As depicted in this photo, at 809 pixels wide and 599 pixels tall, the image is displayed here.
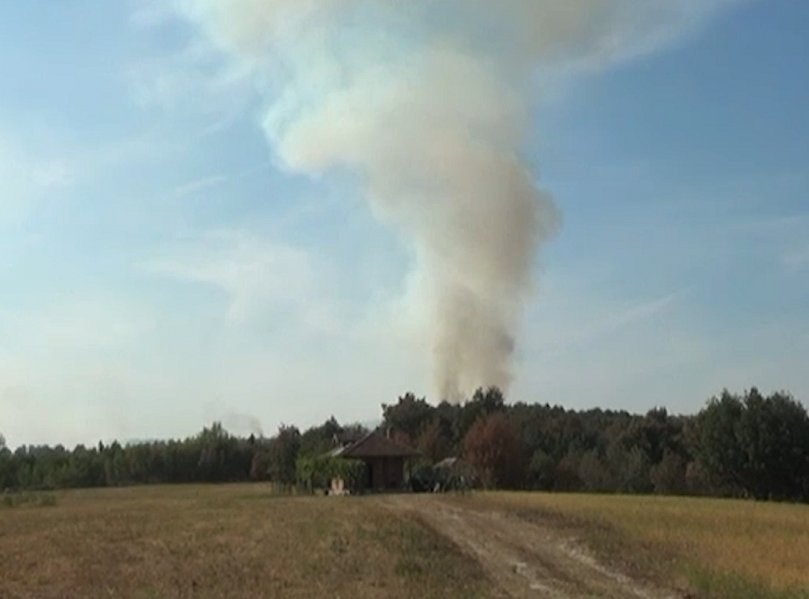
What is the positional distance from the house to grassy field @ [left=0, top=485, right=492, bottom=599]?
30031 millimetres

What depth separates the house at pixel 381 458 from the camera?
8269cm

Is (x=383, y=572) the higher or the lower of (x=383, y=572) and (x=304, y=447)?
the lower

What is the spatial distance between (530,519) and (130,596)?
24.7 metres

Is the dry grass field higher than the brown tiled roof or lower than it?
lower

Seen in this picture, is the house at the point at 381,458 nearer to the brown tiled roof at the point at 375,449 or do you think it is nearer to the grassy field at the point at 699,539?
the brown tiled roof at the point at 375,449

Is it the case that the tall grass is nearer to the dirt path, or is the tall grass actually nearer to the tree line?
the tree line

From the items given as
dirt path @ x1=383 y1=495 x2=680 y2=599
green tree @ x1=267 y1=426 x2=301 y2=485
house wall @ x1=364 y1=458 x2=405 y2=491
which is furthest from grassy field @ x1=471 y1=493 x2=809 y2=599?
green tree @ x1=267 y1=426 x2=301 y2=485

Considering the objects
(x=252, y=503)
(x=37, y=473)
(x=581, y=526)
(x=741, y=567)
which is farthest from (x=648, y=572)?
(x=37, y=473)

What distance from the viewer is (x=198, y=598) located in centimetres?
2383

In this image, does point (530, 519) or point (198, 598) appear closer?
point (198, 598)

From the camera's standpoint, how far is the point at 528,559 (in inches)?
1302

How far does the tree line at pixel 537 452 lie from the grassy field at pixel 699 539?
2038 cm

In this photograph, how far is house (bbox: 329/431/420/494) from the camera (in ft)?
271

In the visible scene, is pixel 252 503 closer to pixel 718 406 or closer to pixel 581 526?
pixel 581 526
